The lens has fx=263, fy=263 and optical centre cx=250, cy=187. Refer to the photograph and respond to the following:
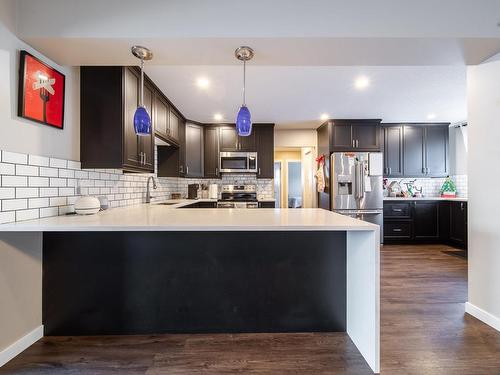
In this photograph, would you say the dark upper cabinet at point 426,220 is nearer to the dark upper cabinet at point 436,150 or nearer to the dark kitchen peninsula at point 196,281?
the dark upper cabinet at point 436,150

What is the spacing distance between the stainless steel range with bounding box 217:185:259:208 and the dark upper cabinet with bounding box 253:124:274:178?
1.22 feet

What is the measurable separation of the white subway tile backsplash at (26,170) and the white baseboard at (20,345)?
1000mm

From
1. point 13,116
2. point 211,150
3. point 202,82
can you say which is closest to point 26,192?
point 13,116

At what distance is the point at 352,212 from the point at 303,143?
1.72 m

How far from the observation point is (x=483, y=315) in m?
2.00

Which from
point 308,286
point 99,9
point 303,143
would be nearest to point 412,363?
point 308,286

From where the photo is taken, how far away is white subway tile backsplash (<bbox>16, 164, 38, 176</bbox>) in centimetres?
154

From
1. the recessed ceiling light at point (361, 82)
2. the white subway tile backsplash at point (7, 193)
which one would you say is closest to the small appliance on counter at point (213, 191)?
the recessed ceiling light at point (361, 82)

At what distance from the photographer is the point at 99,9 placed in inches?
62.8

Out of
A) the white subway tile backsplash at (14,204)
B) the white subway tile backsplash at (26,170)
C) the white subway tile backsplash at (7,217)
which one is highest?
the white subway tile backsplash at (26,170)

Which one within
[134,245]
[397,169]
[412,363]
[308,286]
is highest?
[397,169]

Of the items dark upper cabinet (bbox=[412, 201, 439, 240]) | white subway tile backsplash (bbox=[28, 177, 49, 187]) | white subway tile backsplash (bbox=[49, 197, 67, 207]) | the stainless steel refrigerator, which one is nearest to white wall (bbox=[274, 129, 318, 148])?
the stainless steel refrigerator

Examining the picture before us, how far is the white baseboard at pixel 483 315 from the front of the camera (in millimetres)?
1897

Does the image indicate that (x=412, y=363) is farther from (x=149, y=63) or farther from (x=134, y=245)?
(x=149, y=63)
